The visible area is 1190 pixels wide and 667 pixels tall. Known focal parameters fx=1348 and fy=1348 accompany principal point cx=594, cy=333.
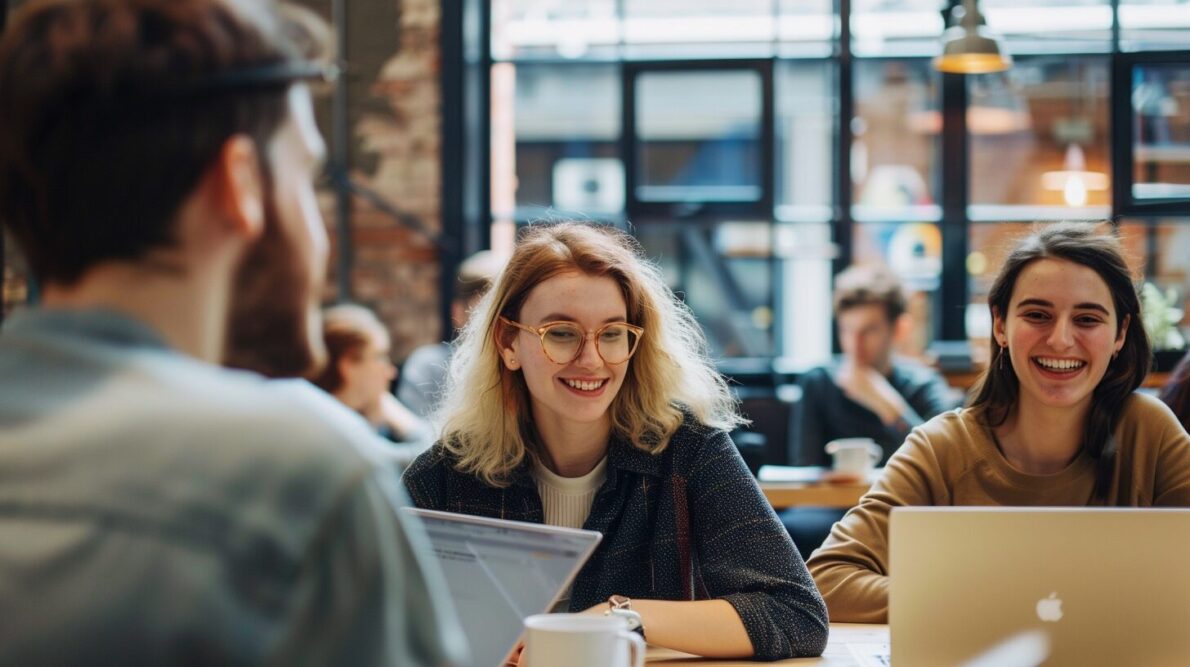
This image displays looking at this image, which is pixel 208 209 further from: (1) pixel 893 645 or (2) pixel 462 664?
(1) pixel 893 645

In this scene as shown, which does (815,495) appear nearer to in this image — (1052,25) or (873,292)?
(873,292)

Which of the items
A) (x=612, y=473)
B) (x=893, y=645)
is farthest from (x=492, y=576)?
(x=612, y=473)

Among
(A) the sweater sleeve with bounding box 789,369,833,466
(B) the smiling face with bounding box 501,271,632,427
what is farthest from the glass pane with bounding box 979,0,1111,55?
(B) the smiling face with bounding box 501,271,632,427

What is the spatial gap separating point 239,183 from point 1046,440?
180 cm

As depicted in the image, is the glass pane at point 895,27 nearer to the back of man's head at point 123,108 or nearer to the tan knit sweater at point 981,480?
the tan knit sweater at point 981,480

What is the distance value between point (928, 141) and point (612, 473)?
4.30 meters

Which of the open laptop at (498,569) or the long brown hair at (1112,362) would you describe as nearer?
the open laptop at (498,569)

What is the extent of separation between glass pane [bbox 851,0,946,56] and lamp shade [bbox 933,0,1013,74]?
2.66ft

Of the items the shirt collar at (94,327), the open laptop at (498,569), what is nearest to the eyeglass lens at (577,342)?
the open laptop at (498,569)

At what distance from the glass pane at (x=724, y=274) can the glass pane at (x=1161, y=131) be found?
1.63 meters

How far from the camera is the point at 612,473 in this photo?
210 cm

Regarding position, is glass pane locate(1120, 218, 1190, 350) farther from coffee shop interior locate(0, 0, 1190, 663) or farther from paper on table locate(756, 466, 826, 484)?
paper on table locate(756, 466, 826, 484)

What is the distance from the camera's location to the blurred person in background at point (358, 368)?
4.18 m

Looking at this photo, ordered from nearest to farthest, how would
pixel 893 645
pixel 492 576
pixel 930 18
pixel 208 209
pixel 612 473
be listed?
pixel 208 209
pixel 492 576
pixel 893 645
pixel 612 473
pixel 930 18
